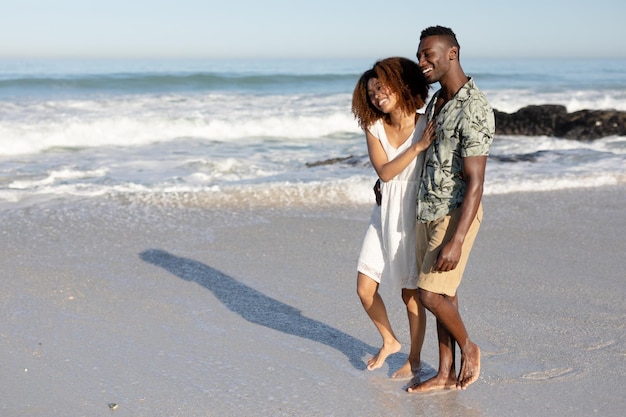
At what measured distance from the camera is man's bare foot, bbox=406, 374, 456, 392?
388 cm

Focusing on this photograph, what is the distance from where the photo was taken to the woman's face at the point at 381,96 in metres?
3.68

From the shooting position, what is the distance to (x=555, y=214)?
757cm

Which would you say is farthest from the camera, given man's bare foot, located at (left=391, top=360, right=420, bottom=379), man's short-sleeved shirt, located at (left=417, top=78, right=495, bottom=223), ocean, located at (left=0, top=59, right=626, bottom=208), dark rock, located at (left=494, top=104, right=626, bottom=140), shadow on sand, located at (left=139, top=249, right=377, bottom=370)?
dark rock, located at (left=494, top=104, right=626, bottom=140)

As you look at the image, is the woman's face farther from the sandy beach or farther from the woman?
the sandy beach

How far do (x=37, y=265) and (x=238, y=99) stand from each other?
20.7 meters

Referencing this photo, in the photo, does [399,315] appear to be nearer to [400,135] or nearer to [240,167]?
[400,135]

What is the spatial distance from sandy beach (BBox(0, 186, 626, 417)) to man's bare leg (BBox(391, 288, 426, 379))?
8 centimetres

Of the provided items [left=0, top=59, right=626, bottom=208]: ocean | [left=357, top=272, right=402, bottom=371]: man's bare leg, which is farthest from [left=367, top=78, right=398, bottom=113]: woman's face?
[left=0, top=59, right=626, bottom=208]: ocean

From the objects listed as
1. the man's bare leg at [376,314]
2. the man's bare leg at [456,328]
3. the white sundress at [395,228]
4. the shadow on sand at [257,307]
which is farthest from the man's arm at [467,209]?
the shadow on sand at [257,307]

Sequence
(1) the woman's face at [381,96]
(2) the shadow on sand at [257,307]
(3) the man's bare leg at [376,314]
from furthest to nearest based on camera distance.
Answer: (2) the shadow on sand at [257,307] → (3) the man's bare leg at [376,314] → (1) the woman's face at [381,96]

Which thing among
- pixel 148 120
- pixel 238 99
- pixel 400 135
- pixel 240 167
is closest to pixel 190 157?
pixel 240 167

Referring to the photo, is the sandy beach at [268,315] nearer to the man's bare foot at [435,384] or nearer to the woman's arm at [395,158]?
the man's bare foot at [435,384]

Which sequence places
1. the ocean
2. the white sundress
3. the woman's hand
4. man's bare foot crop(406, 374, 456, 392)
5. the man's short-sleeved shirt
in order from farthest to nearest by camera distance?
1. the ocean
2. man's bare foot crop(406, 374, 456, 392)
3. the white sundress
4. the woman's hand
5. the man's short-sleeved shirt

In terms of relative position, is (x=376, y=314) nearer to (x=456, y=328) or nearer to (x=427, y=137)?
(x=456, y=328)
